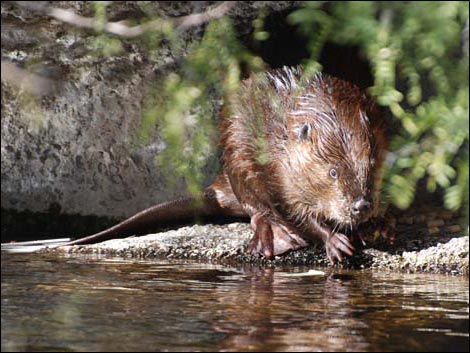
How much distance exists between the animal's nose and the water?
0.33 metres

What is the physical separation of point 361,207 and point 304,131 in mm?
533

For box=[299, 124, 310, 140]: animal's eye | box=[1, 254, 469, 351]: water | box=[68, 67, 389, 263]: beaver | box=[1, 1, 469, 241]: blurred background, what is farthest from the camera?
box=[1, 1, 469, 241]: blurred background

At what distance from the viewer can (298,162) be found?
478 cm

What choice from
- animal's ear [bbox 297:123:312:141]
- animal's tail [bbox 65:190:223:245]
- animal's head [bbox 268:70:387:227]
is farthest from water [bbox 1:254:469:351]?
animal's tail [bbox 65:190:223:245]

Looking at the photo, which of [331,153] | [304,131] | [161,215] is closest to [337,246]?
[331,153]

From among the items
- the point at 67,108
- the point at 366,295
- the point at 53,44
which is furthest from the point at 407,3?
the point at 67,108

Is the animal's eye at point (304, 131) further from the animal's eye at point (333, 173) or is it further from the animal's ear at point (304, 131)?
the animal's eye at point (333, 173)

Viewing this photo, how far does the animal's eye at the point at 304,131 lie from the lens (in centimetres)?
470

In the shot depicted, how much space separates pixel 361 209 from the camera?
173 inches

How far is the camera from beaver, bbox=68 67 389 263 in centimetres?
454

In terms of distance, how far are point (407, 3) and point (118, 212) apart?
4442 mm

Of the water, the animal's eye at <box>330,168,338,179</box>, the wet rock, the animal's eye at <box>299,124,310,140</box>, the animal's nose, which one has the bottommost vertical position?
the water

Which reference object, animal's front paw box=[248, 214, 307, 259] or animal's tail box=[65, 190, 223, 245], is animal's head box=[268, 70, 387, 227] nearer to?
animal's front paw box=[248, 214, 307, 259]

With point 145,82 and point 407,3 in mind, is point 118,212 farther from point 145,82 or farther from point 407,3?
point 407,3
